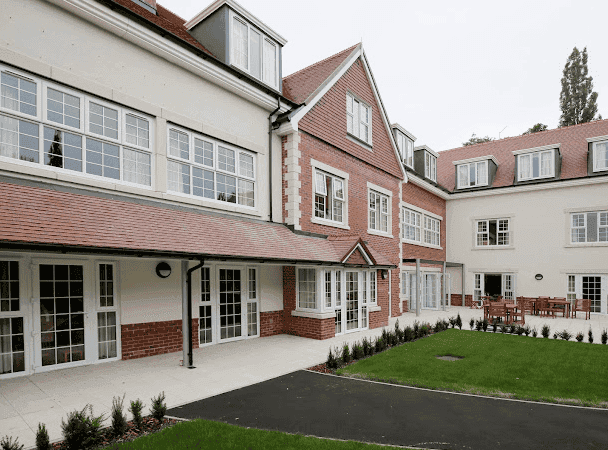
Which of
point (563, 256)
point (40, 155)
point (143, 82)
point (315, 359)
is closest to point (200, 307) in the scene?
point (315, 359)

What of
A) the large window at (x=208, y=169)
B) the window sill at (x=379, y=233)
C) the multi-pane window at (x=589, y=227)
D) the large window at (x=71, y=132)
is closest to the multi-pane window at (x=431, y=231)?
the window sill at (x=379, y=233)

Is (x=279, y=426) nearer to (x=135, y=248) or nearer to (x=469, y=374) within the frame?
(x=135, y=248)

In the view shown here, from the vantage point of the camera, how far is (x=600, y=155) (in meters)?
19.9

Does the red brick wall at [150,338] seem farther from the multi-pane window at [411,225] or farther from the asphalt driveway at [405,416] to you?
the multi-pane window at [411,225]

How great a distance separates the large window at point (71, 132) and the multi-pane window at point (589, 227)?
2149cm

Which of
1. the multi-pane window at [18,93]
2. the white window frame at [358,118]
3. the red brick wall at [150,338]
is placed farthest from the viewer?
the white window frame at [358,118]

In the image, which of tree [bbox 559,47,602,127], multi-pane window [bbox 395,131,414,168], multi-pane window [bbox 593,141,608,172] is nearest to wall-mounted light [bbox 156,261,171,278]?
multi-pane window [bbox 395,131,414,168]

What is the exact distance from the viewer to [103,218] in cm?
719

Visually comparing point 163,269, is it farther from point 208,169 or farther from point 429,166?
point 429,166

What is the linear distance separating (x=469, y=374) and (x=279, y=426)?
471 cm

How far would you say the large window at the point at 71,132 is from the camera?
689cm

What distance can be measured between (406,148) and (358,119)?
21.6ft

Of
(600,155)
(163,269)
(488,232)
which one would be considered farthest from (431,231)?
(163,269)

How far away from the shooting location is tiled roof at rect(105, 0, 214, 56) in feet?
31.0
